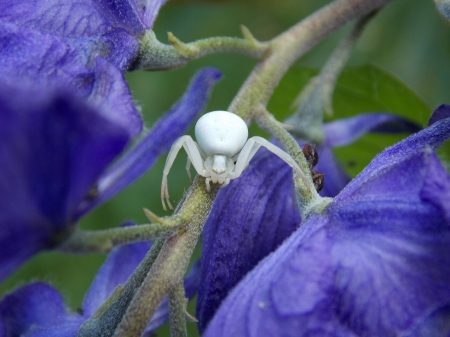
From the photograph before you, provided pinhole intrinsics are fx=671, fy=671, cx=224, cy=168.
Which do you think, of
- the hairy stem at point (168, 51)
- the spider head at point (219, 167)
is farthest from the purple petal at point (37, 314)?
the hairy stem at point (168, 51)

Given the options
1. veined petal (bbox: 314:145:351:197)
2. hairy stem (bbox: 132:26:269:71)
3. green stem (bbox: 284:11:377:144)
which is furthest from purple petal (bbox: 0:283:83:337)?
green stem (bbox: 284:11:377:144)

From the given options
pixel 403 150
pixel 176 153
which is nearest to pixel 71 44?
pixel 176 153

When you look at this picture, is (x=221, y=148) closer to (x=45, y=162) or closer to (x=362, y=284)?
(x=362, y=284)

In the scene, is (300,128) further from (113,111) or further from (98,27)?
(113,111)

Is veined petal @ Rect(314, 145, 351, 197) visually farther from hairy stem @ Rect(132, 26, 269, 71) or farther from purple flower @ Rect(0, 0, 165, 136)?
purple flower @ Rect(0, 0, 165, 136)

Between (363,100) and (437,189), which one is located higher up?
(437,189)

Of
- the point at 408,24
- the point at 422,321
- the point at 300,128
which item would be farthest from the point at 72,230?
the point at 408,24
